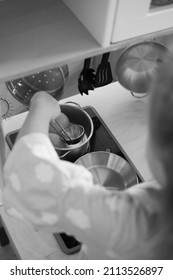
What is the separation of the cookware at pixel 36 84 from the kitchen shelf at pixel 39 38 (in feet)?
0.68

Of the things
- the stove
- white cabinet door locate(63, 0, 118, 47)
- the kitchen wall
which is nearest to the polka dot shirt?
white cabinet door locate(63, 0, 118, 47)

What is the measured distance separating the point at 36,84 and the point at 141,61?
31cm

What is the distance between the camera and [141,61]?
3.49 feet

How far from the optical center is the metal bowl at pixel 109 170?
3.28 ft

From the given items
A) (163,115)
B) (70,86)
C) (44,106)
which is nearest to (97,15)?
(44,106)

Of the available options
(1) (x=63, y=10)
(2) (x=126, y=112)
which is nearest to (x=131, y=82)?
(2) (x=126, y=112)

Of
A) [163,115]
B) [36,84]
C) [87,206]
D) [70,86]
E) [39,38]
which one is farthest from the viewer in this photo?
[70,86]

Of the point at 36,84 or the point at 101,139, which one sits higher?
the point at 36,84

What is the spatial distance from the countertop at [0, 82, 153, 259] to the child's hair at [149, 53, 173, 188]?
1.45ft

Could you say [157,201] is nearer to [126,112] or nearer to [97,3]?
[97,3]

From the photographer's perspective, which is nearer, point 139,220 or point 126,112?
point 139,220

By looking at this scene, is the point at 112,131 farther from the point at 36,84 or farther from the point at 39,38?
the point at 39,38

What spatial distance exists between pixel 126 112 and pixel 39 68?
54 cm

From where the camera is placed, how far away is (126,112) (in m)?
1.19
